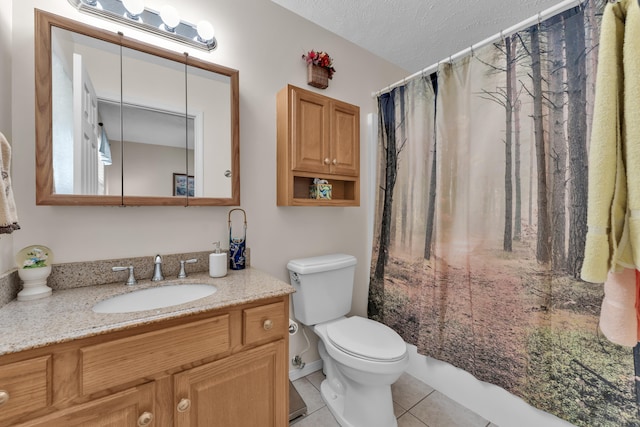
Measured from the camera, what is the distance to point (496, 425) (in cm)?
142

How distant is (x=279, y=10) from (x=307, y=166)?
1.02 metres

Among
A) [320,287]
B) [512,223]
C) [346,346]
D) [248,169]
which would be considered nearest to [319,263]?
[320,287]

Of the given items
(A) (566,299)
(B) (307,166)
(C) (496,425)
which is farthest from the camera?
(B) (307,166)

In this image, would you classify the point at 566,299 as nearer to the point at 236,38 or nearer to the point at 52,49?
the point at 236,38

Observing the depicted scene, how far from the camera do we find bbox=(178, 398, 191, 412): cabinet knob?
89 cm

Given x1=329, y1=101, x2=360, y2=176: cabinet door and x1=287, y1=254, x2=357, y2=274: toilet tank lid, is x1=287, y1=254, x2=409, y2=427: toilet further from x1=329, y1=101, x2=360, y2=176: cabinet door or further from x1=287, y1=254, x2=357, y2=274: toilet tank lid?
x1=329, y1=101, x2=360, y2=176: cabinet door

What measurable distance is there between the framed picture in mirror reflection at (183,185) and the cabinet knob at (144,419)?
89 centimetres

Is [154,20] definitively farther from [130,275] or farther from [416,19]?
[416,19]

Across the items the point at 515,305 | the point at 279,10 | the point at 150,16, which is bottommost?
the point at 515,305

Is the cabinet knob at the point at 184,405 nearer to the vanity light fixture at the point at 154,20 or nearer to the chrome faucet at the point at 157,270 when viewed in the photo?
the chrome faucet at the point at 157,270

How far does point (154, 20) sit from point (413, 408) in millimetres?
2490

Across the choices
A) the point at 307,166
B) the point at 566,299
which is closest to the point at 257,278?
the point at 307,166

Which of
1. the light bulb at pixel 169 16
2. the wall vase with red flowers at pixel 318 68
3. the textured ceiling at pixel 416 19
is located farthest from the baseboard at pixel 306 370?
the textured ceiling at pixel 416 19

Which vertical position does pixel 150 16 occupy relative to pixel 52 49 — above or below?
above
